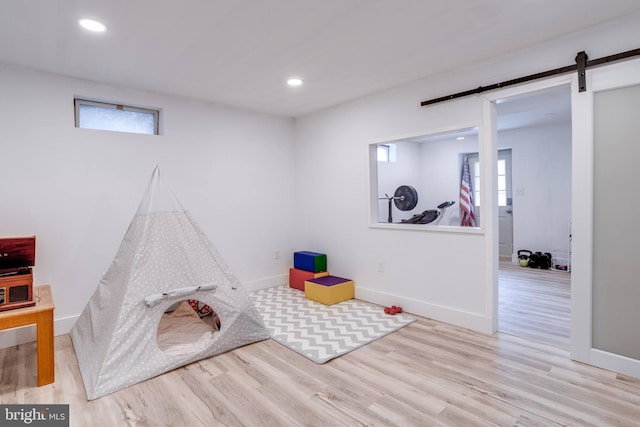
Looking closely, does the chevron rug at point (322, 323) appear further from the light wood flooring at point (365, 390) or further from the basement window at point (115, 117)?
the basement window at point (115, 117)

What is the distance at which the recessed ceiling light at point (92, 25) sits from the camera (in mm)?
2146

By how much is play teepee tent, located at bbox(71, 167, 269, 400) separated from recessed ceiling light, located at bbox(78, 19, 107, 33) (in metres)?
1.11

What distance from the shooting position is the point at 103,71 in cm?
298

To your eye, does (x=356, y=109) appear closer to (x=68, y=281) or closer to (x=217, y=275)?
(x=217, y=275)

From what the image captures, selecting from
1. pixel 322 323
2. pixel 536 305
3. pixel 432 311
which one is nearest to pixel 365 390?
pixel 322 323

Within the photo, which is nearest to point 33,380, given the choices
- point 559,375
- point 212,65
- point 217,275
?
point 217,275

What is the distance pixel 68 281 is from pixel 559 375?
399 centimetres

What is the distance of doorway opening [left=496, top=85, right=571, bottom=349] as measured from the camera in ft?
14.6

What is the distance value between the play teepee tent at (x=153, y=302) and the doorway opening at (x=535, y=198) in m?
3.15

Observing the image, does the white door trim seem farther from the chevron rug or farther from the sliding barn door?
the chevron rug

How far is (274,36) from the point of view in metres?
2.39

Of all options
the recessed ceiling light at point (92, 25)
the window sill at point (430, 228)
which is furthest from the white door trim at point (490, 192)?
the recessed ceiling light at point (92, 25)

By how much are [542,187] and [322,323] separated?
470 centimetres

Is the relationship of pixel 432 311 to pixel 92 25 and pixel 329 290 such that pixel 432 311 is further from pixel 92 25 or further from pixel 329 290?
pixel 92 25
